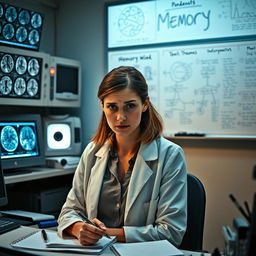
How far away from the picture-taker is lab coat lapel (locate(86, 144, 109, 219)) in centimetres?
163

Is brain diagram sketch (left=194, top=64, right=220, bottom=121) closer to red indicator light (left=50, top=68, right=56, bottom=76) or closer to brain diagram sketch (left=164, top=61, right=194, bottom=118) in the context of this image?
brain diagram sketch (left=164, top=61, right=194, bottom=118)

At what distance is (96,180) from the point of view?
5.50 feet

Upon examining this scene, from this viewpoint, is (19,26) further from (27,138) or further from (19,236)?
(19,236)

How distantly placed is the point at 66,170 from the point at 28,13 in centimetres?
114

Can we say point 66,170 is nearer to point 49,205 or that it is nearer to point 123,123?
point 49,205

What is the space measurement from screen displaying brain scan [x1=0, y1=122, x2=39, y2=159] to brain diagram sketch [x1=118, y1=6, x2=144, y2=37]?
1.06m

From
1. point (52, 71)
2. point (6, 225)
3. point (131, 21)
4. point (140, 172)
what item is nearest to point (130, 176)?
point (140, 172)

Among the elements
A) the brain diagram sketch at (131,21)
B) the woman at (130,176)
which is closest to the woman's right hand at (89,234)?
the woman at (130,176)

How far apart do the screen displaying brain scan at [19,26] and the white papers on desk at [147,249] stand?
1.76 m

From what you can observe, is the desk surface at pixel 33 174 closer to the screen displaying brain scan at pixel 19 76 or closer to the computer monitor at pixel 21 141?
the computer monitor at pixel 21 141

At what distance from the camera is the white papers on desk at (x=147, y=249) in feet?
3.92

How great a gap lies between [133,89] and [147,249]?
0.68 meters

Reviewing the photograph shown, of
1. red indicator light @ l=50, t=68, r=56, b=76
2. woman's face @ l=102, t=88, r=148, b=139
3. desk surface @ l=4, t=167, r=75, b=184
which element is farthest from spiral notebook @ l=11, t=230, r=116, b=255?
red indicator light @ l=50, t=68, r=56, b=76

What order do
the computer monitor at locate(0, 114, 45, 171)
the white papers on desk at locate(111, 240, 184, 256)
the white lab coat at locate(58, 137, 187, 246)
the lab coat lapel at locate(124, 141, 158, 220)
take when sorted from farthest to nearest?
the computer monitor at locate(0, 114, 45, 171), the lab coat lapel at locate(124, 141, 158, 220), the white lab coat at locate(58, 137, 187, 246), the white papers on desk at locate(111, 240, 184, 256)
